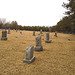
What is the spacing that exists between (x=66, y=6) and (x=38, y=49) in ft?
41.2

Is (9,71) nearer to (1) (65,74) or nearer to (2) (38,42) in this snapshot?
(1) (65,74)

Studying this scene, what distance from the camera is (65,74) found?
370 centimetres

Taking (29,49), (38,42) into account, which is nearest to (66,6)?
(38,42)

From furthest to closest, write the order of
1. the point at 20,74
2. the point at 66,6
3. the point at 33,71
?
1. the point at 66,6
2. the point at 33,71
3. the point at 20,74

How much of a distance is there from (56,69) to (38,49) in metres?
3.46

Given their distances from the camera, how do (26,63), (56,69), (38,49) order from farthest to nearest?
(38,49)
(26,63)
(56,69)

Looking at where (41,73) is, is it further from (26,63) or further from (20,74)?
(26,63)

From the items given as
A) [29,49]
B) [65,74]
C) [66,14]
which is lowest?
[65,74]

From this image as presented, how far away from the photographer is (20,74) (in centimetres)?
359

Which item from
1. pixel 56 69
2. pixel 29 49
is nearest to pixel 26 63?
pixel 29 49

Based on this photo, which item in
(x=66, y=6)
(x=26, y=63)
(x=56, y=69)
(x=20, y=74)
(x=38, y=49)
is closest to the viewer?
(x=20, y=74)

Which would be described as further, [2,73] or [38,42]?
[38,42]

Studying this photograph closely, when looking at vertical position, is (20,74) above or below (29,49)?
below

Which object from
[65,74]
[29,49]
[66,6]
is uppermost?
[66,6]
